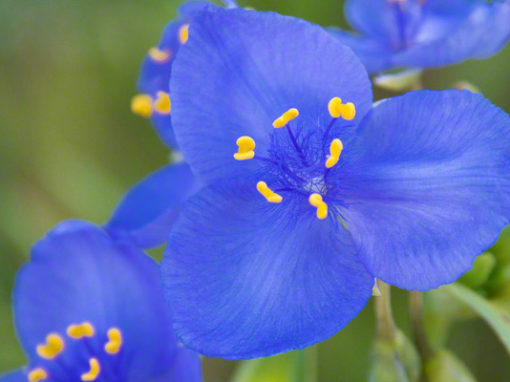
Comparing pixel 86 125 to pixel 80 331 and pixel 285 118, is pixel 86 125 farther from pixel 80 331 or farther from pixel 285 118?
pixel 285 118

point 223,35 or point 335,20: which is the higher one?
point 223,35

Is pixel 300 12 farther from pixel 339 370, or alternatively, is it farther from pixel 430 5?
pixel 339 370

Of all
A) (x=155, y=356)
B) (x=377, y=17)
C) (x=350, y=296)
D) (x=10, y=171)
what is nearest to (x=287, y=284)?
(x=350, y=296)

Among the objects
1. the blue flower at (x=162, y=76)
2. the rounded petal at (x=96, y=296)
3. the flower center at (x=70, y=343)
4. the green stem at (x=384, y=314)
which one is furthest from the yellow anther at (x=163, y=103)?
the green stem at (x=384, y=314)

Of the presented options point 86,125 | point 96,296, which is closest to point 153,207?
point 96,296

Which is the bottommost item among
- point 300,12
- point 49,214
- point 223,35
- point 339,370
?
point 339,370

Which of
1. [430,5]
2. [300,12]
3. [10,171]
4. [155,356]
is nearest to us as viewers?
[155,356]

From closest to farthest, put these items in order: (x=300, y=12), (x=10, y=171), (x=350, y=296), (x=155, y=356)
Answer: (x=350, y=296)
(x=155, y=356)
(x=300, y=12)
(x=10, y=171)
